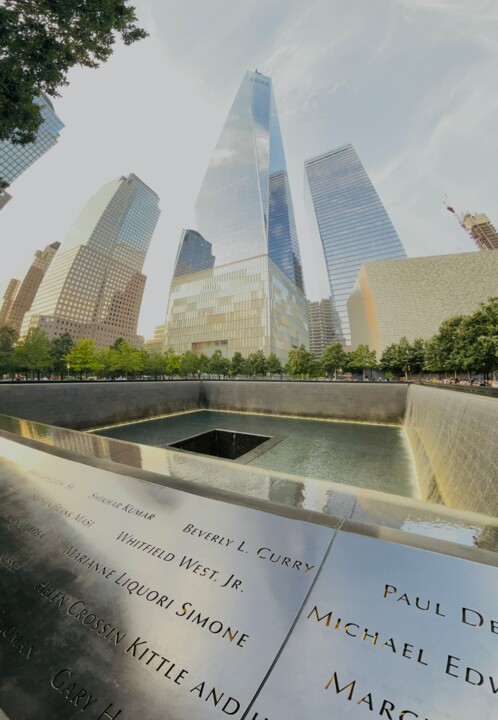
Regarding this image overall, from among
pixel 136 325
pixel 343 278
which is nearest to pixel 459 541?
pixel 343 278

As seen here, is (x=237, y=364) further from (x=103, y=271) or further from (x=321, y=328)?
(x=321, y=328)

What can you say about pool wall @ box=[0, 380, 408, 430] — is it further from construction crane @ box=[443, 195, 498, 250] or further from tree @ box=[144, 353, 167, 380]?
construction crane @ box=[443, 195, 498, 250]

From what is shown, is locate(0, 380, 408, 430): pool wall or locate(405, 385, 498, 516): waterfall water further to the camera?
locate(0, 380, 408, 430): pool wall

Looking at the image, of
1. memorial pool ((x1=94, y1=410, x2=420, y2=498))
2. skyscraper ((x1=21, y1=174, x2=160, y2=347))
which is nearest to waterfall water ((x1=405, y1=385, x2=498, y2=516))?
memorial pool ((x1=94, y1=410, x2=420, y2=498))

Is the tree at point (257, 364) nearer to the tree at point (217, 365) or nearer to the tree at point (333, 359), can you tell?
the tree at point (217, 365)

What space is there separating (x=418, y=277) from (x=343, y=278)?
180ft

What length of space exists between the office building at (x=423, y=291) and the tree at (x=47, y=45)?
191ft

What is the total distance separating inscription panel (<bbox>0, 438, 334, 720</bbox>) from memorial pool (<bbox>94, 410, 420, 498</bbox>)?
7.55m

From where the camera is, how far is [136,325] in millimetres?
144125

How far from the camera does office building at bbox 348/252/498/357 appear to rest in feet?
176

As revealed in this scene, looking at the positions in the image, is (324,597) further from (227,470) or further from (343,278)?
(343,278)

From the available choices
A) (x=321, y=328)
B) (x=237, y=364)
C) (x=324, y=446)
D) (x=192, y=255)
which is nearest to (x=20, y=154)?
(x=237, y=364)

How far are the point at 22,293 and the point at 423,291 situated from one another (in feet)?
513

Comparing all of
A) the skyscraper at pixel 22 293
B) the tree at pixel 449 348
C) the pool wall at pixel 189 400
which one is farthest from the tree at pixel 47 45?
the skyscraper at pixel 22 293
